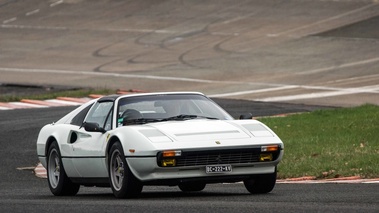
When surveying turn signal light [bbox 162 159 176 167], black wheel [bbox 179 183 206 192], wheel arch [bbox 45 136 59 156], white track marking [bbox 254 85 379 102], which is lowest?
white track marking [bbox 254 85 379 102]

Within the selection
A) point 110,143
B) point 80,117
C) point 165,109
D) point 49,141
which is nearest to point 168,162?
point 110,143

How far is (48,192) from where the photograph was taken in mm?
15820

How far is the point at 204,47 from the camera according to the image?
132 feet

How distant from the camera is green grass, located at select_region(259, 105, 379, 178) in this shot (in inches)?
644

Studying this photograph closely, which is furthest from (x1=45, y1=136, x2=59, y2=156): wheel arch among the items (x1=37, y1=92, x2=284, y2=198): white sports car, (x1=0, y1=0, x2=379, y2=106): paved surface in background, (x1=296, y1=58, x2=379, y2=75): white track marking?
(x1=296, y1=58, x2=379, y2=75): white track marking

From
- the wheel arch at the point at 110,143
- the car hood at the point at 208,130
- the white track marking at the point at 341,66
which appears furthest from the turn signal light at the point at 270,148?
the white track marking at the point at 341,66

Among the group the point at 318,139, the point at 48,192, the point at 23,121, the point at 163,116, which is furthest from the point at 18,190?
the point at 23,121

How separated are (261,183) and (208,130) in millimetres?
879

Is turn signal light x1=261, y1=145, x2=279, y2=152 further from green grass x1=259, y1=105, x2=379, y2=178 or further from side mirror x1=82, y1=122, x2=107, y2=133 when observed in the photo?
green grass x1=259, y1=105, x2=379, y2=178

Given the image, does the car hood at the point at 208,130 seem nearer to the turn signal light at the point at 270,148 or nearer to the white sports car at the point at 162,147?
the white sports car at the point at 162,147

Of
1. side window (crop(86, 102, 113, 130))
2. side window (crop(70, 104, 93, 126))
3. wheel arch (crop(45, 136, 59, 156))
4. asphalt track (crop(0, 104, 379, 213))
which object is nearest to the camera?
asphalt track (crop(0, 104, 379, 213))

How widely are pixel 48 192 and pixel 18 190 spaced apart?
2.08 feet

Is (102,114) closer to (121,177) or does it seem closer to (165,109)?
(165,109)

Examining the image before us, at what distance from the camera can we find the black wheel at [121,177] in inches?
513
